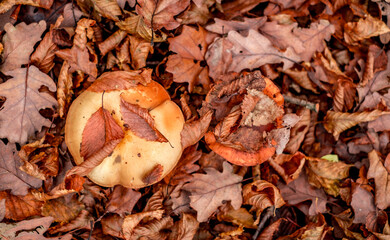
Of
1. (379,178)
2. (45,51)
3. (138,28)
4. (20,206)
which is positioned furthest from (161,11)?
(379,178)

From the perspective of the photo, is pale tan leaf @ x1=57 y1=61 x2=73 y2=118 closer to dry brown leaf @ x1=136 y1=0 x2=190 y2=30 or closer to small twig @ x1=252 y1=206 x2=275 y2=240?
dry brown leaf @ x1=136 y1=0 x2=190 y2=30

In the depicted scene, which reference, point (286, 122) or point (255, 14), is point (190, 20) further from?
point (286, 122)

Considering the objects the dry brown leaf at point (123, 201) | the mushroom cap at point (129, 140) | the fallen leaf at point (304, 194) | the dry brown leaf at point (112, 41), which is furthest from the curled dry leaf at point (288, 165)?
the dry brown leaf at point (112, 41)

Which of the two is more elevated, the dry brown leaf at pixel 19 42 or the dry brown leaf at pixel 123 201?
the dry brown leaf at pixel 19 42

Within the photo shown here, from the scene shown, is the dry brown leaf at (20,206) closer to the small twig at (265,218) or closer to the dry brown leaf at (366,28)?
the small twig at (265,218)

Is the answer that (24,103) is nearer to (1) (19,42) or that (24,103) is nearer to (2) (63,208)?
(1) (19,42)

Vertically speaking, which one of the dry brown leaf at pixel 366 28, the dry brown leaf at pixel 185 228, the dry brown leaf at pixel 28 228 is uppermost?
the dry brown leaf at pixel 366 28
